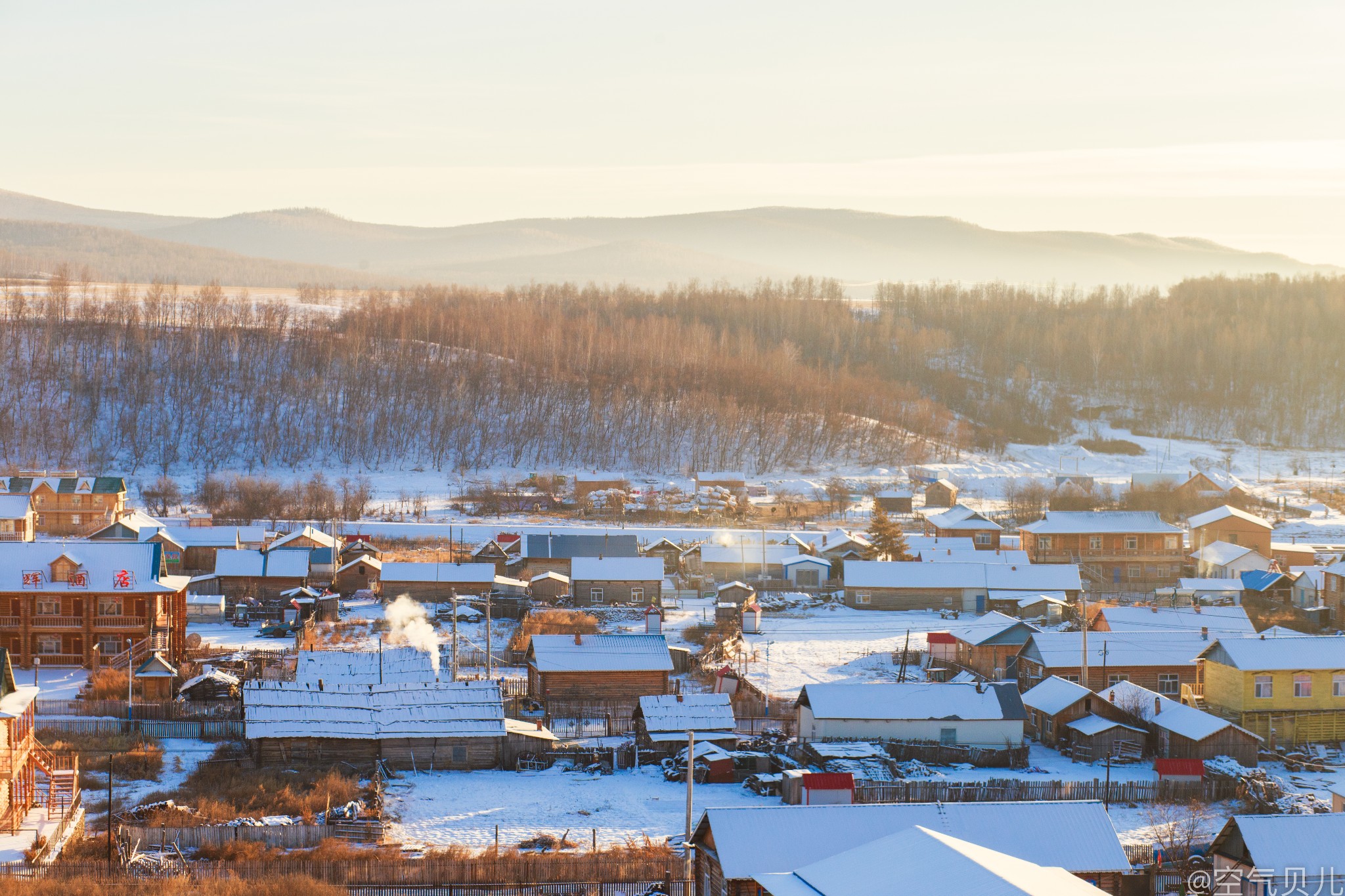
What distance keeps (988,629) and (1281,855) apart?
56.9 ft

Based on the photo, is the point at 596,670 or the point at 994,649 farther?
the point at 994,649

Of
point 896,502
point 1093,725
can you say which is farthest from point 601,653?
point 896,502

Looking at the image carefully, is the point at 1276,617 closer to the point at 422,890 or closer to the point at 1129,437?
the point at 422,890

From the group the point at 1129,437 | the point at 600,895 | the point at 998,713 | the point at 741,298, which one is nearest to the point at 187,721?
the point at 600,895

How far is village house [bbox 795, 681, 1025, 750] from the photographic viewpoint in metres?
24.9

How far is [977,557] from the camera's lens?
43.9 metres

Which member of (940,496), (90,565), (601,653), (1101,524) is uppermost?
(90,565)

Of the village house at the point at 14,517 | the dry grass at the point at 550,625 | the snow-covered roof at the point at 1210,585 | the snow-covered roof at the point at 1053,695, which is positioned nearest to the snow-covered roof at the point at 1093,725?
the snow-covered roof at the point at 1053,695

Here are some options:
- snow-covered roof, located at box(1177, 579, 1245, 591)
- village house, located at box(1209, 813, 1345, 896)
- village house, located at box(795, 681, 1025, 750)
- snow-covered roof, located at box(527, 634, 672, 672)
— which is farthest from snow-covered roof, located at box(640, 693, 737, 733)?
snow-covered roof, located at box(1177, 579, 1245, 591)

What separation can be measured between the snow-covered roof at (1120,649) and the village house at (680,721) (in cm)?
838

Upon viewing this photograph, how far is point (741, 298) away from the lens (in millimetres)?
134875

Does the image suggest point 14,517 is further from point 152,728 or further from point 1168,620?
point 1168,620

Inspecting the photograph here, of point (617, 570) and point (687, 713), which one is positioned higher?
point (687, 713)

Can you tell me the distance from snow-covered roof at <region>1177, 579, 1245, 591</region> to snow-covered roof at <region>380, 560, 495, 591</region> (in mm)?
22670
